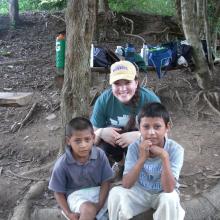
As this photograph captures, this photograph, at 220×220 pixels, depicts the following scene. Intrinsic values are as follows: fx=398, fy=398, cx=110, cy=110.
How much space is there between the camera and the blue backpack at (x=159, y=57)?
5.63m

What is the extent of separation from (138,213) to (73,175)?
20.0 inches

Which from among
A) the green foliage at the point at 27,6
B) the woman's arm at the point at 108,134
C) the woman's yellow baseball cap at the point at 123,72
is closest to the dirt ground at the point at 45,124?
the woman's arm at the point at 108,134

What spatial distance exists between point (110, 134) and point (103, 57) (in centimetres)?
246

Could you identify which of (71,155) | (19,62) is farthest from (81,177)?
(19,62)

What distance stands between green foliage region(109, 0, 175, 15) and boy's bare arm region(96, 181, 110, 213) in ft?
25.8

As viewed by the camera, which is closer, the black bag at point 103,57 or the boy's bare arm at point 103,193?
the boy's bare arm at point 103,193

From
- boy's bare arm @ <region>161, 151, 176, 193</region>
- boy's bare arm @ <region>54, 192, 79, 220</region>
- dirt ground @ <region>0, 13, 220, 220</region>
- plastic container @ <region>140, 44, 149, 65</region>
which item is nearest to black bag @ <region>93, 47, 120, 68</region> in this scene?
plastic container @ <region>140, 44, 149, 65</region>

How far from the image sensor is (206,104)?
5.80m

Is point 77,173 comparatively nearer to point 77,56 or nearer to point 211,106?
point 77,56

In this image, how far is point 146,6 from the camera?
11016 millimetres

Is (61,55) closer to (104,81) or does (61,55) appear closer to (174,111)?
(104,81)

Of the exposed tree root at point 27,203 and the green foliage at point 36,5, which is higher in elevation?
the green foliage at point 36,5

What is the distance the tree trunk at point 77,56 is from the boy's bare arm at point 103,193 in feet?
2.81

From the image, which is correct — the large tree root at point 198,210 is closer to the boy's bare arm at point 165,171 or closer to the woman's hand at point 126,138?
the woman's hand at point 126,138
